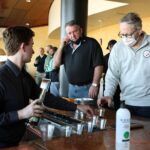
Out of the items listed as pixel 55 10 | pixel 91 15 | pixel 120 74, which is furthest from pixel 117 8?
pixel 120 74

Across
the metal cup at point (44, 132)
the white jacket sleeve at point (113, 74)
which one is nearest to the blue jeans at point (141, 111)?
the white jacket sleeve at point (113, 74)

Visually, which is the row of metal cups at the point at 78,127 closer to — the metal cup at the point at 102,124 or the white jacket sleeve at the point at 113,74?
the metal cup at the point at 102,124

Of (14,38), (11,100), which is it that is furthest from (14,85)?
(14,38)

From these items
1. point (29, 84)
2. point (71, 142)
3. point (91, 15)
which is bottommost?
point (71, 142)

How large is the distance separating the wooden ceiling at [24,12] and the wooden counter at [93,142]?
30.8ft

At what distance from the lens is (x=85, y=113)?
228cm

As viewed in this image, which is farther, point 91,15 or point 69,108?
point 91,15

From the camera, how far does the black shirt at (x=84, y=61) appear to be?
351cm

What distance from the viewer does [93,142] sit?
174cm

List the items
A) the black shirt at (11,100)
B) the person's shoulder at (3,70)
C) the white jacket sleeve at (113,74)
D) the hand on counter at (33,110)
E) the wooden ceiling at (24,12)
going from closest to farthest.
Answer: the hand on counter at (33,110)
the black shirt at (11,100)
the person's shoulder at (3,70)
the white jacket sleeve at (113,74)
the wooden ceiling at (24,12)

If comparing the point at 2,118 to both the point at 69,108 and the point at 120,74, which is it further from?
the point at 120,74

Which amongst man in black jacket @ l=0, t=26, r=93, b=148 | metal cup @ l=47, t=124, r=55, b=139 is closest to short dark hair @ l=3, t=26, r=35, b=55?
man in black jacket @ l=0, t=26, r=93, b=148

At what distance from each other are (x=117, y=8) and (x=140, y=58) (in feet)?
16.5

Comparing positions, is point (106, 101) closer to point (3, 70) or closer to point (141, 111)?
point (141, 111)
